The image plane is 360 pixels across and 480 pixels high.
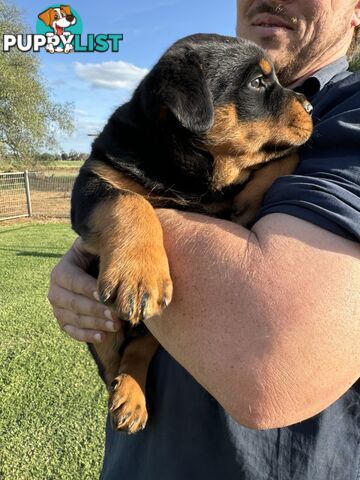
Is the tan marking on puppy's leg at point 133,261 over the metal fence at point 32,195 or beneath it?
over

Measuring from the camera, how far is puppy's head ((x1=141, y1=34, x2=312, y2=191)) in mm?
1750

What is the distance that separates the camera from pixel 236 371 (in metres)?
1.02

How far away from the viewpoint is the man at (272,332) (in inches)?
39.2

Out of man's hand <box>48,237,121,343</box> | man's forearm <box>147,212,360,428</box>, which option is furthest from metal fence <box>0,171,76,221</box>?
man's forearm <box>147,212,360,428</box>

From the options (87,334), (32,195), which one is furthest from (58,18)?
(87,334)

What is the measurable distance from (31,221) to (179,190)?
1547 cm

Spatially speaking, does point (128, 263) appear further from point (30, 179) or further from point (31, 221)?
point (30, 179)

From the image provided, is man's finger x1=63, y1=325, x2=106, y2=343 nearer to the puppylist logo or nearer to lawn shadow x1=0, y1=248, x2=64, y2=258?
lawn shadow x1=0, y1=248, x2=64, y2=258

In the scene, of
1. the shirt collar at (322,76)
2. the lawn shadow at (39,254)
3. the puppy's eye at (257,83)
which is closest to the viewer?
the shirt collar at (322,76)

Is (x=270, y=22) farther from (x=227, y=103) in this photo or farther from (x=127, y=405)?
(x=127, y=405)

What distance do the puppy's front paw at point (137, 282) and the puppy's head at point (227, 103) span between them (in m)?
0.63

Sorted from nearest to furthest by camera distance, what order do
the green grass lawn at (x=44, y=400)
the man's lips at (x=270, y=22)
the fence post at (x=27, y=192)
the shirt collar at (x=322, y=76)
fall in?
the shirt collar at (x=322, y=76) < the man's lips at (x=270, y=22) < the green grass lawn at (x=44, y=400) < the fence post at (x=27, y=192)

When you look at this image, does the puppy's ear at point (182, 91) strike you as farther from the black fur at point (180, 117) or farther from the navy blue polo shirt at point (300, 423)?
the navy blue polo shirt at point (300, 423)

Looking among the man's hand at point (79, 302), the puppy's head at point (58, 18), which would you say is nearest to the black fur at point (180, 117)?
the man's hand at point (79, 302)
